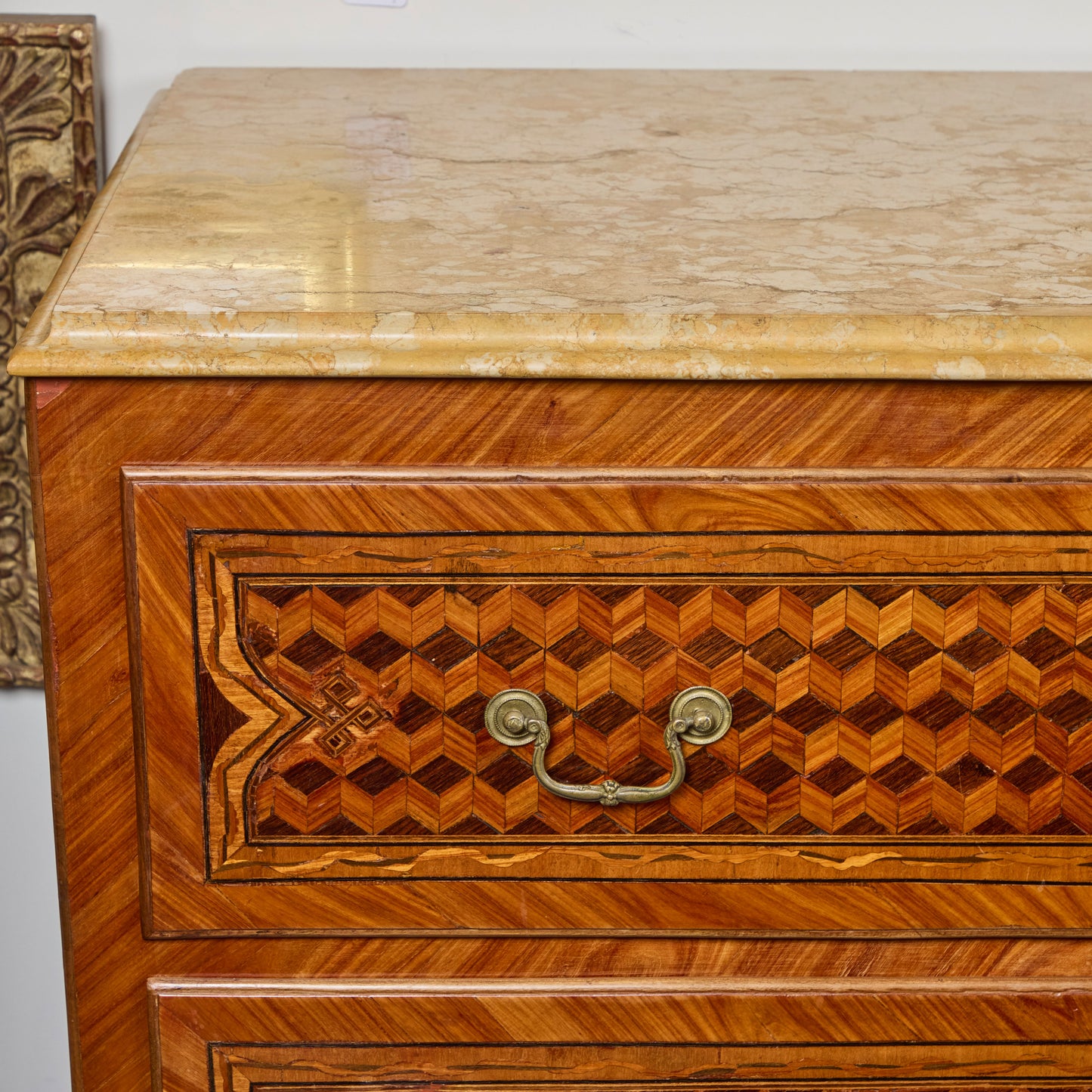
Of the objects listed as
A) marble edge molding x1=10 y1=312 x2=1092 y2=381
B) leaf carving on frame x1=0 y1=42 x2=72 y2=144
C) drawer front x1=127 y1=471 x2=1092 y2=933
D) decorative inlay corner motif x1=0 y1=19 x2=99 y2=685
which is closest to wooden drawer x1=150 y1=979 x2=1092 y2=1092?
drawer front x1=127 y1=471 x2=1092 y2=933

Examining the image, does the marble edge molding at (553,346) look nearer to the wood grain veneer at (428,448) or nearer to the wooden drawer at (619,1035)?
the wood grain veneer at (428,448)

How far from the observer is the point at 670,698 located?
0.60 m

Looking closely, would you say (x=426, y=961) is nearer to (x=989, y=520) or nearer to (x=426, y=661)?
(x=426, y=661)

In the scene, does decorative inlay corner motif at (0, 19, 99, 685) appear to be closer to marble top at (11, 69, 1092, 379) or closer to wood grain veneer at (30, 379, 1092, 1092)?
marble top at (11, 69, 1092, 379)

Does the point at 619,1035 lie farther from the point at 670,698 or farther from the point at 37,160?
the point at 37,160

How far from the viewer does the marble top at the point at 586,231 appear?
0.53 meters

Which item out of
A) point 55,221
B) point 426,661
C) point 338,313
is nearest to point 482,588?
point 426,661

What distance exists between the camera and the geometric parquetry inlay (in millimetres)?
582

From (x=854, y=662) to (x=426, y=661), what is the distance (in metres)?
0.21

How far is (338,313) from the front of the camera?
1.75 ft

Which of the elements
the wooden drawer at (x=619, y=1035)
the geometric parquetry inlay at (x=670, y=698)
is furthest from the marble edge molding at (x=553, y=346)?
the wooden drawer at (x=619, y=1035)

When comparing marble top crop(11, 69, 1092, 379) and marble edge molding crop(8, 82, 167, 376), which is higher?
marble top crop(11, 69, 1092, 379)

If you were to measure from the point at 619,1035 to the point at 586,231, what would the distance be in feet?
1.44

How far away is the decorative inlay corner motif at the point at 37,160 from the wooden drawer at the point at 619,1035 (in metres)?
0.58
